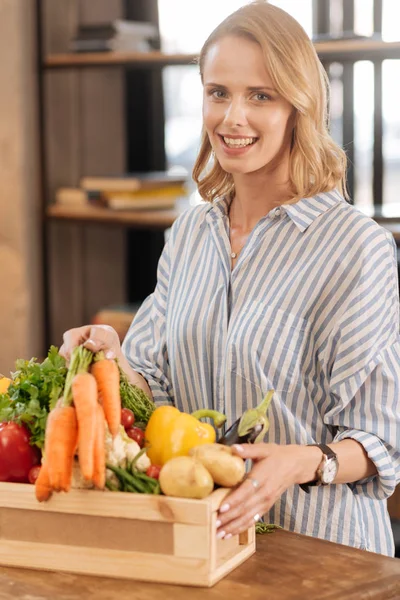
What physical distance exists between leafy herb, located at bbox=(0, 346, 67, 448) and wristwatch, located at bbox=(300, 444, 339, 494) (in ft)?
1.57

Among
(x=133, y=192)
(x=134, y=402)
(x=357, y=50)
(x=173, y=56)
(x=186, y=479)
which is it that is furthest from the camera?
(x=133, y=192)

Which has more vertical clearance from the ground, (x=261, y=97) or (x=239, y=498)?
(x=261, y=97)

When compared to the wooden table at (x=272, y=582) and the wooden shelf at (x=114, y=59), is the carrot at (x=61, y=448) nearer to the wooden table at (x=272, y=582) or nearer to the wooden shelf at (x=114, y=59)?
the wooden table at (x=272, y=582)

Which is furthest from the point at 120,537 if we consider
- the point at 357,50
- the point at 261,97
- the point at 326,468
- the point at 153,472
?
the point at 357,50

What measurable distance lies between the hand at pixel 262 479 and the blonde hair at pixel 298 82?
59 centimetres

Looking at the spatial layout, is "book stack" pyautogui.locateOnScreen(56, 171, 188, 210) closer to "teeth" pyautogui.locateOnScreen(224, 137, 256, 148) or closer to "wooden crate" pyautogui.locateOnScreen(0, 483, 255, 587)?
"teeth" pyautogui.locateOnScreen(224, 137, 256, 148)

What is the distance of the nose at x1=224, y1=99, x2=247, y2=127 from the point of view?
205 centimetres

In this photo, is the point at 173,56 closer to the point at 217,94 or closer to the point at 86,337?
the point at 217,94

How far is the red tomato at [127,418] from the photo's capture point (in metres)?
1.65

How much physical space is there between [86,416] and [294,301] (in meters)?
0.64

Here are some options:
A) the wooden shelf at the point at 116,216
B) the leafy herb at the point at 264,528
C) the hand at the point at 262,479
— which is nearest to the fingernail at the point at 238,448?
the hand at the point at 262,479

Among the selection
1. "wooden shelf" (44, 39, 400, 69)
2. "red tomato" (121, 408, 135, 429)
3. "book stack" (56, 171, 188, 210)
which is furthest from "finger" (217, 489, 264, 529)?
"book stack" (56, 171, 188, 210)

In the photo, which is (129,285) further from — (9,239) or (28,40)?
(28,40)

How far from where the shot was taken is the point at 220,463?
59.9 inches
